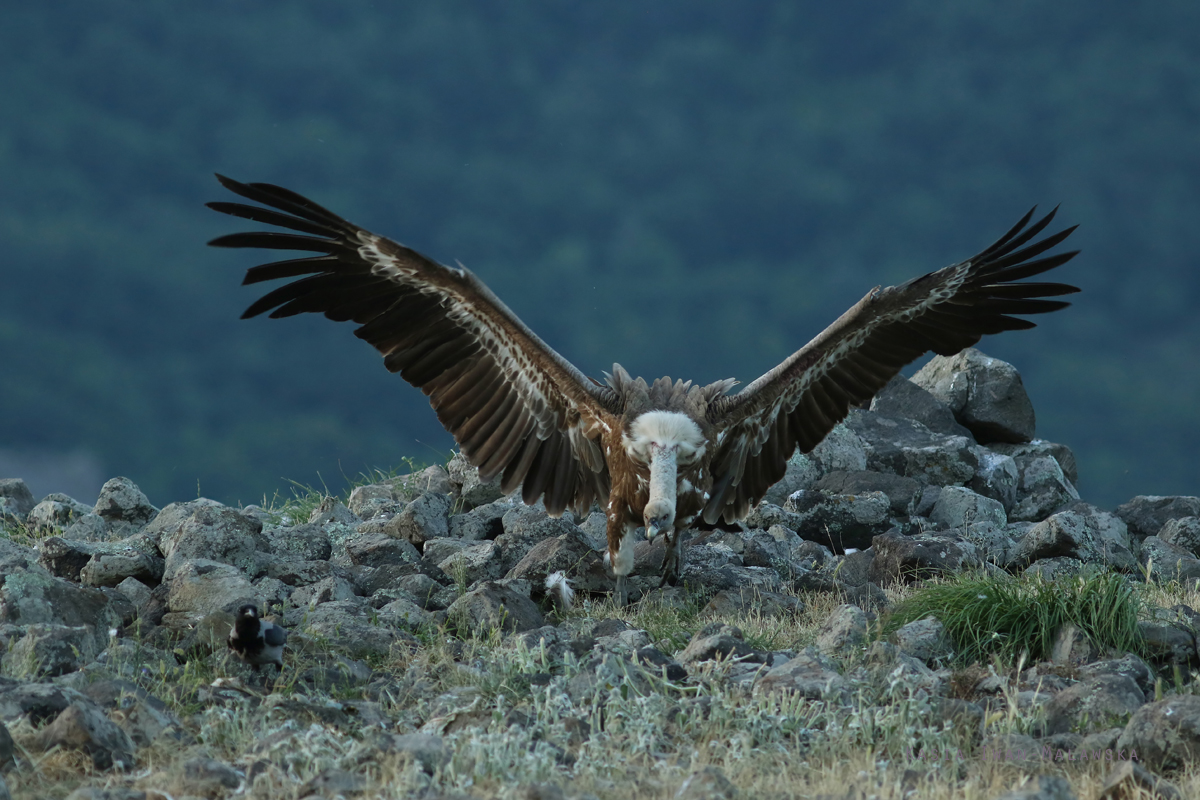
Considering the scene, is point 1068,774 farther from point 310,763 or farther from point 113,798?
point 113,798

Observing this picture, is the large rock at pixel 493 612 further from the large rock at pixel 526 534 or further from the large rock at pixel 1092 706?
the large rock at pixel 1092 706

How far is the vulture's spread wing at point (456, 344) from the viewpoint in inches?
303

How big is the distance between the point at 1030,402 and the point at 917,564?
5.95m

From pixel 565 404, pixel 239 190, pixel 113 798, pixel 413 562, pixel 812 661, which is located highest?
pixel 239 190

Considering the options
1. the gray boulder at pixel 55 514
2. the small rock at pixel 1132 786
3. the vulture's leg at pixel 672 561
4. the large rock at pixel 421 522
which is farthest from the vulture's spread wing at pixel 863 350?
the gray boulder at pixel 55 514

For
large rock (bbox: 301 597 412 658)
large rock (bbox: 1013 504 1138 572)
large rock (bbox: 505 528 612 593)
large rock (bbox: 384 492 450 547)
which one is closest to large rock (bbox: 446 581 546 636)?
large rock (bbox: 301 597 412 658)

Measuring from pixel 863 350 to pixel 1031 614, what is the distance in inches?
109

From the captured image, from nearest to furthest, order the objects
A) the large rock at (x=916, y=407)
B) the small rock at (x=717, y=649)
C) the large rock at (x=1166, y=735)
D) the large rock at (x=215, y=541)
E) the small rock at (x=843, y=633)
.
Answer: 1. the large rock at (x=1166, y=735)
2. the small rock at (x=717, y=649)
3. the small rock at (x=843, y=633)
4. the large rock at (x=215, y=541)
5. the large rock at (x=916, y=407)

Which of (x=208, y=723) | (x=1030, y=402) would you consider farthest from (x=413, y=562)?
(x=1030, y=402)

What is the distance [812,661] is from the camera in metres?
5.50

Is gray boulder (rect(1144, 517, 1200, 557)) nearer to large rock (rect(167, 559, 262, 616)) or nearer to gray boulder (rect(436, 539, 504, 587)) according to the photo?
gray boulder (rect(436, 539, 504, 587))

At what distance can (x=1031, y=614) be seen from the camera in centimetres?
637

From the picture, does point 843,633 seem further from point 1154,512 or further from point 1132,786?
point 1154,512

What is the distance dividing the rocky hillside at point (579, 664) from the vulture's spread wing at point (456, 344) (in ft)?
2.06
